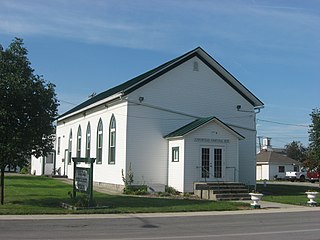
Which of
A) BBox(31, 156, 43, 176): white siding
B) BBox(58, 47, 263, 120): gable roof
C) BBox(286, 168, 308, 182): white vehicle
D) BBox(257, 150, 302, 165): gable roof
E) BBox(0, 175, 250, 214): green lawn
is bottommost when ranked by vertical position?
BBox(286, 168, 308, 182): white vehicle

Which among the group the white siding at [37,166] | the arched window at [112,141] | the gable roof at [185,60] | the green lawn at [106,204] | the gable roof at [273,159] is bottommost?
the green lawn at [106,204]

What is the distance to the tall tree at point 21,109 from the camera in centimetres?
1997

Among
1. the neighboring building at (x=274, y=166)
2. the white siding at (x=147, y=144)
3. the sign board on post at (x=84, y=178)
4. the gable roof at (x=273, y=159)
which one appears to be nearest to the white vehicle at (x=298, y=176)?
the neighboring building at (x=274, y=166)

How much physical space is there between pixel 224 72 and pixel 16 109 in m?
16.6

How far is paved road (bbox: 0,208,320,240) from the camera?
12602mm

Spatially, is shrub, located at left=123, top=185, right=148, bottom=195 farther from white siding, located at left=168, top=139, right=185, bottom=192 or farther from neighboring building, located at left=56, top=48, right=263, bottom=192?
white siding, located at left=168, top=139, right=185, bottom=192

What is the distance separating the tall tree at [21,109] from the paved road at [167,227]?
15.1ft

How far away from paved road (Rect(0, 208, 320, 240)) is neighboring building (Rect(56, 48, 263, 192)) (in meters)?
10.4

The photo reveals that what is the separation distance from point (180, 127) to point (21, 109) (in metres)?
13.0

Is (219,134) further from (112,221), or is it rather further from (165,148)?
(112,221)

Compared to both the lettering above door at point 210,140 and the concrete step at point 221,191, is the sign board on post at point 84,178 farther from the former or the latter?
the lettering above door at point 210,140

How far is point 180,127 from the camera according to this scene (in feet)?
102

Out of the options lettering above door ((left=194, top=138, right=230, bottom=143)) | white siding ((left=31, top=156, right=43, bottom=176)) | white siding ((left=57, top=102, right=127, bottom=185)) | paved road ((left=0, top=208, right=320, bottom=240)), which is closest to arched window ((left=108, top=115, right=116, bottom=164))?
white siding ((left=57, top=102, right=127, bottom=185))

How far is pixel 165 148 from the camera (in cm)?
3041
